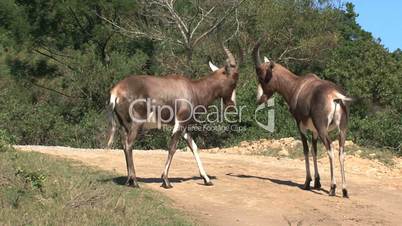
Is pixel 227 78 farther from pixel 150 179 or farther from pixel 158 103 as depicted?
pixel 150 179

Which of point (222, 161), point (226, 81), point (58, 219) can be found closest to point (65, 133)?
point (222, 161)

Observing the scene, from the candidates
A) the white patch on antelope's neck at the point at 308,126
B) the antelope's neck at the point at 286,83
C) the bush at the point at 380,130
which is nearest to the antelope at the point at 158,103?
the antelope's neck at the point at 286,83

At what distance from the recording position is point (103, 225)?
313 inches

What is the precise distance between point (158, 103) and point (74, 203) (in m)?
3.24

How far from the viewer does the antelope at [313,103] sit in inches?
452

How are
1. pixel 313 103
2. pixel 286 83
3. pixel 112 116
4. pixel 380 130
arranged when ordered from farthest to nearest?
1. pixel 380 130
2. pixel 286 83
3. pixel 313 103
4. pixel 112 116

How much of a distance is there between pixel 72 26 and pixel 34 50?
212 cm

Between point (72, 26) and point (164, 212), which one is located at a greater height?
point (72, 26)

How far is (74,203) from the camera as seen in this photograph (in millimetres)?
8586

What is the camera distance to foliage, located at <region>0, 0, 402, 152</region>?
82.5ft

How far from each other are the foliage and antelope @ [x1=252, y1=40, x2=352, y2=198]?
35.5 feet

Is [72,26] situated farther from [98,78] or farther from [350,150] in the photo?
[350,150]

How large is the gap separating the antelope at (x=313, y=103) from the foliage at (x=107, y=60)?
10.8 meters

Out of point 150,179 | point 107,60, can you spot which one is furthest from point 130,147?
point 107,60
